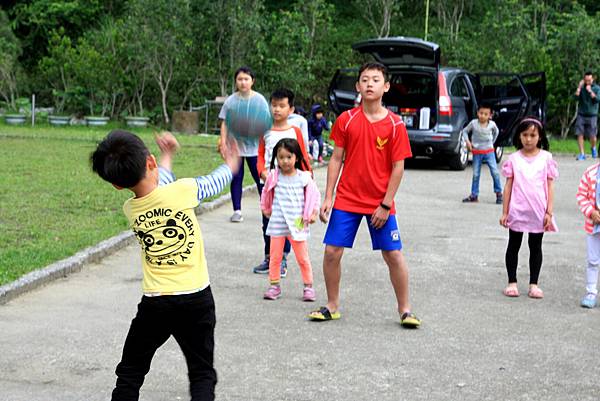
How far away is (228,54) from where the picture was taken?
27547mm

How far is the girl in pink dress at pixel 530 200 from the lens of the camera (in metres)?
8.08

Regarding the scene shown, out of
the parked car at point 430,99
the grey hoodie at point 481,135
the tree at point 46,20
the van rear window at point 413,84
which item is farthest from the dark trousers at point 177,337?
the tree at point 46,20

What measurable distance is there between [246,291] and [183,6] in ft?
65.1

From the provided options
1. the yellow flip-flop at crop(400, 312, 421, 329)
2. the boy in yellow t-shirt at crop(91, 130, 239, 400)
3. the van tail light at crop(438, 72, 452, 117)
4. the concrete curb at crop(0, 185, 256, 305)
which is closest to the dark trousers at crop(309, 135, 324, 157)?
the van tail light at crop(438, 72, 452, 117)

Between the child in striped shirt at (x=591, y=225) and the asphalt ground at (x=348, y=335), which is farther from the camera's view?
the child in striped shirt at (x=591, y=225)

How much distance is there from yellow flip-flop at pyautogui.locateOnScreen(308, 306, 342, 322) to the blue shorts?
52 centimetres

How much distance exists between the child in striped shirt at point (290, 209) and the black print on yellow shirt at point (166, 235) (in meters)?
3.27

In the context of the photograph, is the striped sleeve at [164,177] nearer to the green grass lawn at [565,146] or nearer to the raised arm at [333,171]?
the raised arm at [333,171]

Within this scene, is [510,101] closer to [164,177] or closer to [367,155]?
A: [367,155]

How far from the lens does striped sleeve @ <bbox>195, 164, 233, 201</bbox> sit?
15.1 feet

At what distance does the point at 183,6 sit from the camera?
26.8 meters

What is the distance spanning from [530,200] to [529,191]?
8 centimetres

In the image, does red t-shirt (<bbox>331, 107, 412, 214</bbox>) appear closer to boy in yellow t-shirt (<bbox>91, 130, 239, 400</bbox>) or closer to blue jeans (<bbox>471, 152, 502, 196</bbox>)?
boy in yellow t-shirt (<bbox>91, 130, 239, 400</bbox>)

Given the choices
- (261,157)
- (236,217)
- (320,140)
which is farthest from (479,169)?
(261,157)
